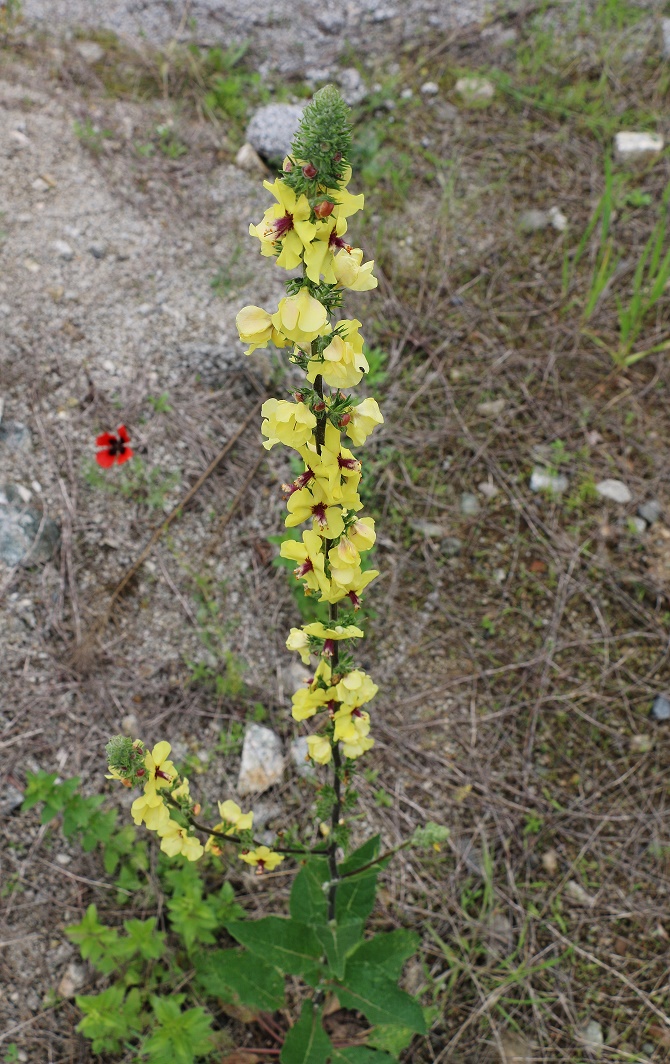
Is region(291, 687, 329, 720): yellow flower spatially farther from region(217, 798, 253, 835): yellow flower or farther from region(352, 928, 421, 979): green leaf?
region(352, 928, 421, 979): green leaf

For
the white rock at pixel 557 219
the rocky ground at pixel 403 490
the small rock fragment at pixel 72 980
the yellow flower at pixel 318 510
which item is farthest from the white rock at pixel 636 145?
the small rock fragment at pixel 72 980

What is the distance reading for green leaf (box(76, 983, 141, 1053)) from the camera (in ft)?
7.59

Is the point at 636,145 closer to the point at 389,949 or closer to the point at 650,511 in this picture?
the point at 650,511

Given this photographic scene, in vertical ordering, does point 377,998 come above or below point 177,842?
below

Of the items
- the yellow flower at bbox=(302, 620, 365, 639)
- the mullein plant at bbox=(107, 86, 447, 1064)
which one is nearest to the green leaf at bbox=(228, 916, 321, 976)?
the mullein plant at bbox=(107, 86, 447, 1064)

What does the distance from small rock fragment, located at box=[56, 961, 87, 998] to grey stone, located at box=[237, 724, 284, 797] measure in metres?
0.80

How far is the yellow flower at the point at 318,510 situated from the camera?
5.26 feet

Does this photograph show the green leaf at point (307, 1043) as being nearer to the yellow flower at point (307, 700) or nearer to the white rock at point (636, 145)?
the yellow flower at point (307, 700)

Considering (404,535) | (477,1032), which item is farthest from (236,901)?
(404,535)

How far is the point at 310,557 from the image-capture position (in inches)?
65.8

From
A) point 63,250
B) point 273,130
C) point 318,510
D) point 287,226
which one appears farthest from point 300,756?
point 273,130

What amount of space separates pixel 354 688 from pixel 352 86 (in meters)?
4.37

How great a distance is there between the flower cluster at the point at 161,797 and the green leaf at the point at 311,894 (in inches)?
5.3

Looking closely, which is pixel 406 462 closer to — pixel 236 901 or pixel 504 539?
pixel 504 539
